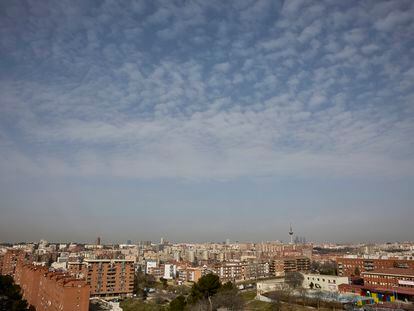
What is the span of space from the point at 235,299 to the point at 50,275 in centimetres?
1836

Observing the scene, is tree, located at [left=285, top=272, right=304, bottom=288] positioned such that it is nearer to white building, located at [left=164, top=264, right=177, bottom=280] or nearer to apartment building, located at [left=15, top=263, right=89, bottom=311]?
apartment building, located at [left=15, top=263, right=89, bottom=311]

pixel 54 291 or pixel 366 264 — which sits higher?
pixel 366 264

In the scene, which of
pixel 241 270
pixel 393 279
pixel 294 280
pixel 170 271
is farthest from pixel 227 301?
pixel 170 271

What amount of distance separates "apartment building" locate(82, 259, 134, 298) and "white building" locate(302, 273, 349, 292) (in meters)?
24.8

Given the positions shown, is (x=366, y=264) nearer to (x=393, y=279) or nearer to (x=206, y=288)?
(x=393, y=279)

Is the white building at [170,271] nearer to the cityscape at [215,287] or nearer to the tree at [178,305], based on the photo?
the cityscape at [215,287]

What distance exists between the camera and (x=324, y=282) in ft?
158

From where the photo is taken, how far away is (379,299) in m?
40.2

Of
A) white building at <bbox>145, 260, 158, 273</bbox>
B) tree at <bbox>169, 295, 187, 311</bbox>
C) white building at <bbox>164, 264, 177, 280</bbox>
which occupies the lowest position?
tree at <bbox>169, 295, 187, 311</bbox>

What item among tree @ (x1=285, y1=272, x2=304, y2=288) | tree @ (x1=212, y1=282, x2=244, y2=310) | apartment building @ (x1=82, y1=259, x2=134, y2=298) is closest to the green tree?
tree @ (x1=212, y1=282, x2=244, y2=310)

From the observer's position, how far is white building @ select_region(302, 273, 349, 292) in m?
46.8

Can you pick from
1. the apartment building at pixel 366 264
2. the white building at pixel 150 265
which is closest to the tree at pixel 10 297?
the white building at pixel 150 265

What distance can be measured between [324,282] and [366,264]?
1204 centimetres

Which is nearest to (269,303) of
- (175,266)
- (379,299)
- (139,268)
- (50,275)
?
(379,299)
